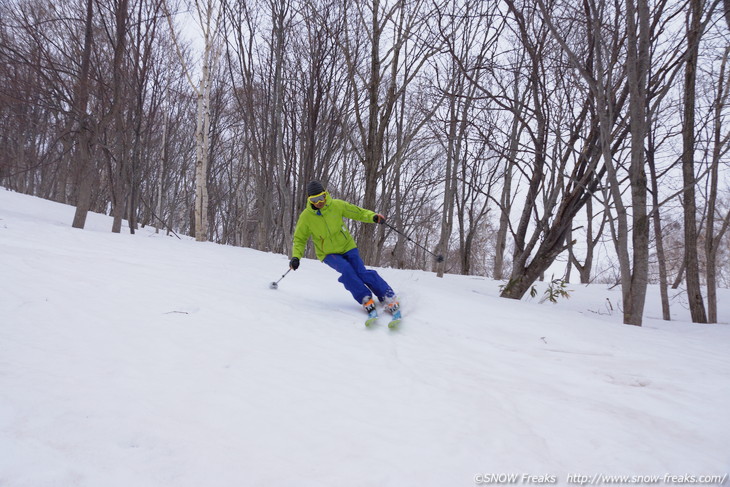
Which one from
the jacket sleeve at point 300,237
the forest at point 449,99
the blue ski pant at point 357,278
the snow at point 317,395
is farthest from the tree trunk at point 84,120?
the blue ski pant at point 357,278

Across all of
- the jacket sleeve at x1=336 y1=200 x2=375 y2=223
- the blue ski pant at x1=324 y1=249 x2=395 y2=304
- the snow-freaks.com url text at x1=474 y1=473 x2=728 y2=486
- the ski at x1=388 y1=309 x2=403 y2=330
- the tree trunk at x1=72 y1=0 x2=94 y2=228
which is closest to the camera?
the snow-freaks.com url text at x1=474 y1=473 x2=728 y2=486

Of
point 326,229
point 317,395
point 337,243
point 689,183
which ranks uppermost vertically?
point 689,183

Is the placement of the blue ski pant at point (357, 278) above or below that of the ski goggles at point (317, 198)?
below

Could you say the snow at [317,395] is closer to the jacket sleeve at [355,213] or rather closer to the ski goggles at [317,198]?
the ski goggles at [317,198]

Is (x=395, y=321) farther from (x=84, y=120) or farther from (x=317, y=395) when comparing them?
(x=84, y=120)

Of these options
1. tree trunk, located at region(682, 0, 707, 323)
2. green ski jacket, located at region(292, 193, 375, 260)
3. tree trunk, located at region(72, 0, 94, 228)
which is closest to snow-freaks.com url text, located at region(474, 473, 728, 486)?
green ski jacket, located at region(292, 193, 375, 260)

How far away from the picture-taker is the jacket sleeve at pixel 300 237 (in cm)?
412

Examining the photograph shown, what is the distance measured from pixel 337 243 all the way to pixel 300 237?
455mm

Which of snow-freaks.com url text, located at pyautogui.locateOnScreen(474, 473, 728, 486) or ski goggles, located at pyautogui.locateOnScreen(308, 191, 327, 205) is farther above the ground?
ski goggles, located at pyautogui.locateOnScreen(308, 191, 327, 205)

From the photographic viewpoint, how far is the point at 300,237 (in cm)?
422

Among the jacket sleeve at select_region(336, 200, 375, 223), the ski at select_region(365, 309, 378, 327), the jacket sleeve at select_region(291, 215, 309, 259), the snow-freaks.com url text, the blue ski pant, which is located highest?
the jacket sleeve at select_region(336, 200, 375, 223)

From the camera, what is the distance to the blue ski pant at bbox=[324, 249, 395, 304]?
3.83 meters

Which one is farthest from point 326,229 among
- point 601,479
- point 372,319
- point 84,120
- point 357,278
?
point 84,120

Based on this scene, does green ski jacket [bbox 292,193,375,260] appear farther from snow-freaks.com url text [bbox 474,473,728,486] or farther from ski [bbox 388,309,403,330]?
snow-freaks.com url text [bbox 474,473,728,486]
